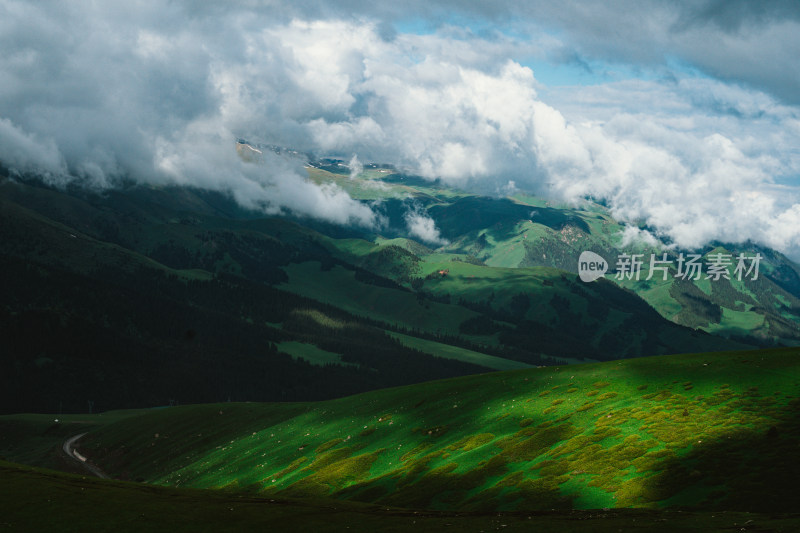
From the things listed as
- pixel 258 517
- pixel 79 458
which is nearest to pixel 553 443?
pixel 258 517

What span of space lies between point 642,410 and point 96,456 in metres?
146

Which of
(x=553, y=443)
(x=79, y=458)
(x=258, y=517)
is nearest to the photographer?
(x=258, y=517)

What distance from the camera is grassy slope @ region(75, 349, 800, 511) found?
53.9 m

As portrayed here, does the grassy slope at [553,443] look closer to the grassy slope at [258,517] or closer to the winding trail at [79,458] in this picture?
the grassy slope at [258,517]

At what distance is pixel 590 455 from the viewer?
62.8 m

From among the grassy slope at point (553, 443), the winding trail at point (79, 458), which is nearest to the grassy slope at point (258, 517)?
the grassy slope at point (553, 443)

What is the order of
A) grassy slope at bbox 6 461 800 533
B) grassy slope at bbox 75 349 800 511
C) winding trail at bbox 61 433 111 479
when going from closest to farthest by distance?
grassy slope at bbox 6 461 800 533
grassy slope at bbox 75 349 800 511
winding trail at bbox 61 433 111 479

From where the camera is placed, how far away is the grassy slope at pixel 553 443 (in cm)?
5394

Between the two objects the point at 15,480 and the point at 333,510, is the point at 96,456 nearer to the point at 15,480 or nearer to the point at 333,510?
the point at 15,480

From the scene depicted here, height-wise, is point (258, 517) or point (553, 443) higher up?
point (553, 443)

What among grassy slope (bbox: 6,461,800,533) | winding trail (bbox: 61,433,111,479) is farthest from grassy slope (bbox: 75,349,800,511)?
winding trail (bbox: 61,433,111,479)

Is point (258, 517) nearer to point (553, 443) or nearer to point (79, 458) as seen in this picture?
point (553, 443)

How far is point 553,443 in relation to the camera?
70000 millimetres

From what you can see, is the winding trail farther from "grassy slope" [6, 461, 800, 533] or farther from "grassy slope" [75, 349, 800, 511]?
"grassy slope" [6, 461, 800, 533]
